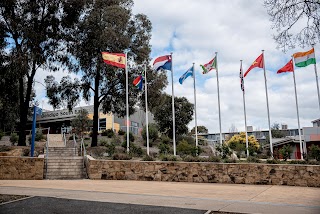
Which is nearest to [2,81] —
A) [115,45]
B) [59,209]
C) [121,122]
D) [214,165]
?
[115,45]

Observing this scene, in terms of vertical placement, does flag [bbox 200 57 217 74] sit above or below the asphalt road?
above

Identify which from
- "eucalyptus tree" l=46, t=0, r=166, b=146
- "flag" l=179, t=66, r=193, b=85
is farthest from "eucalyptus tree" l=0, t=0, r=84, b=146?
"flag" l=179, t=66, r=193, b=85

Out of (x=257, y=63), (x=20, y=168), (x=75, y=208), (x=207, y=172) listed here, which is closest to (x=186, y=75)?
(x=257, y=63)

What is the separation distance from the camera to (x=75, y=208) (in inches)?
288

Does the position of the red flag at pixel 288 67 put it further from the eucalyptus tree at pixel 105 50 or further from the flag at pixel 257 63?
the eucalyptus tree at pixel 105 50

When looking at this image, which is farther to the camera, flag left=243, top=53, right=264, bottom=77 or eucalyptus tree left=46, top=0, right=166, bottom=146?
eucalyptus tree left=46, top=0, right=166, bottom=146

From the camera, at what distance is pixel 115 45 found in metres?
27.7

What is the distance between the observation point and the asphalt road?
6896 mm

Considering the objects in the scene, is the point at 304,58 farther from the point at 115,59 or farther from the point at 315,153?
the point at 115,59

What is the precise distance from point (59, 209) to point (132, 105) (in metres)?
23.4

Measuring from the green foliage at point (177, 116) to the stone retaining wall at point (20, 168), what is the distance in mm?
30198

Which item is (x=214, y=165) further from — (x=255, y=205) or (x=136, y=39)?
(x=136, y=39)

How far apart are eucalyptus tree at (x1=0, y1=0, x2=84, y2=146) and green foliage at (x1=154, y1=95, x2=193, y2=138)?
20135 millimetres

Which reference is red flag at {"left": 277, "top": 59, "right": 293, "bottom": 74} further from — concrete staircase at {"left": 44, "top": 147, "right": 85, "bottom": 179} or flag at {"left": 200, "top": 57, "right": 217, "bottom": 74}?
concrete staircase at {"left": 44, "top": 147, "right": 85, "bottom": 179}
